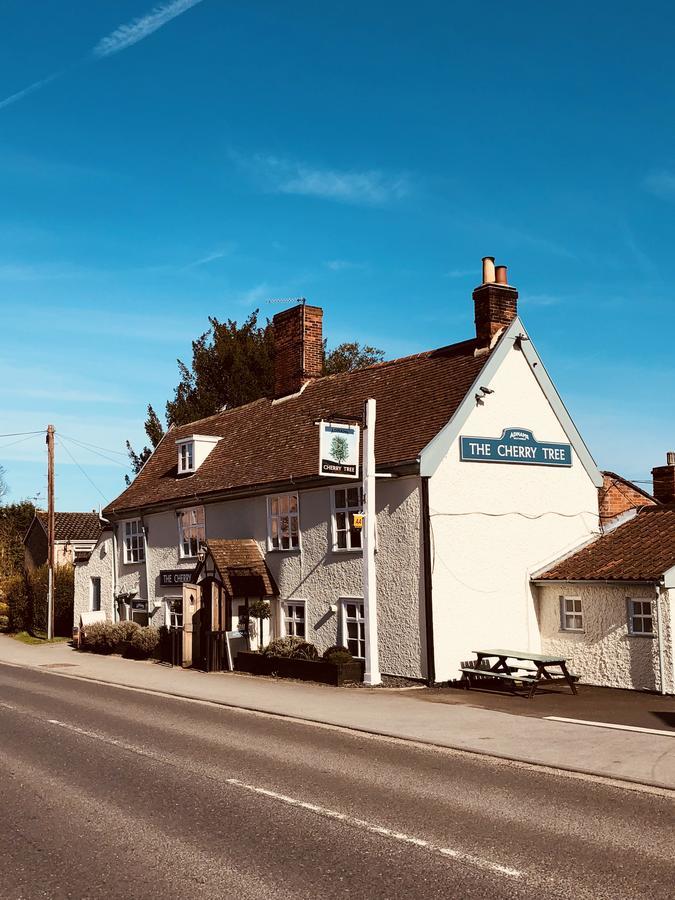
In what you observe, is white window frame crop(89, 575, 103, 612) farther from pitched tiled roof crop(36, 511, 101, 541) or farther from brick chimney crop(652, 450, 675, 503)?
brick chimney crop(652, 450, 675, 503)

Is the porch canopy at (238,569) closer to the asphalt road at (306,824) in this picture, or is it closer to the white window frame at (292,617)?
the white window frame at (292,617)

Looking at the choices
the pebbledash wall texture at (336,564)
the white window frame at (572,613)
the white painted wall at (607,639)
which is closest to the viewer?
the white painted wall at (607,639)

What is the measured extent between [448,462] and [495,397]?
7.76 feet

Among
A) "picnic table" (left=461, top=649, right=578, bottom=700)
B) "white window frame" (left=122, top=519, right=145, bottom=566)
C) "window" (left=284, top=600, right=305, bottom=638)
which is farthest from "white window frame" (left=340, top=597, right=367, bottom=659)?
"white window frame" (left=122, top=519, right=145, bottom=566)

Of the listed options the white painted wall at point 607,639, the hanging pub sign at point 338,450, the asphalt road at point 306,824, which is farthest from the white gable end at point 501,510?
the asphalt road at point 306,824

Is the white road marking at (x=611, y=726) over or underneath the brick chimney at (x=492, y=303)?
underneath

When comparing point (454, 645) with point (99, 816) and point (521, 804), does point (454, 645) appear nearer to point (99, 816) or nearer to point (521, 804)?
point (521, 804)

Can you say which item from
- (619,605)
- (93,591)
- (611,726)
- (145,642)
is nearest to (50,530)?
(93,591)

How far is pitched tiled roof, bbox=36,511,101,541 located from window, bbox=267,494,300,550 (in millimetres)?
29862

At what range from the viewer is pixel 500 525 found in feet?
73.1

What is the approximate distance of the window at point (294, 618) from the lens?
2461 cm

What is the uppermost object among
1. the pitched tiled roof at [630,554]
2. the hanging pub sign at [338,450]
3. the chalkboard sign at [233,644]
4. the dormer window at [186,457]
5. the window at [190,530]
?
the dormer window at [186,457]

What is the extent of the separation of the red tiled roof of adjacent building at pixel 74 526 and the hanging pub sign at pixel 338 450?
34.9 metres

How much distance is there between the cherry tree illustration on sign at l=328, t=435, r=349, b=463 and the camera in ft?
69.1
